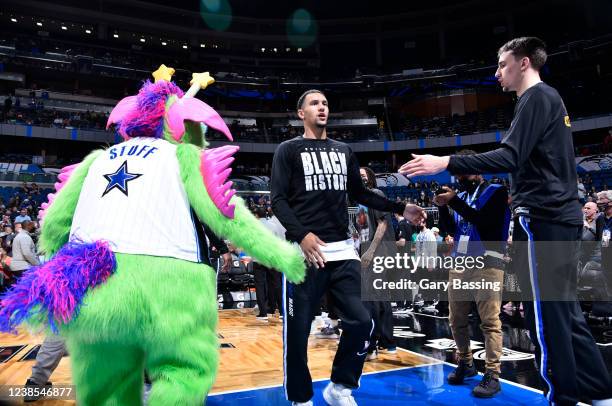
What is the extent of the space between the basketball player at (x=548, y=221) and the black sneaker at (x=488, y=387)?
49.5 inches

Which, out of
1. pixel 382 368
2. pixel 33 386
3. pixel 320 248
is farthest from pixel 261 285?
pixel 320 248

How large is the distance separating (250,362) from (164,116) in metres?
3.28

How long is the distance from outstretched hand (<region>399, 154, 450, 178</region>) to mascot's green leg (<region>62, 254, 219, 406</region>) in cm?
110

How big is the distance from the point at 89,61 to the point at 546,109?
30.7 meters

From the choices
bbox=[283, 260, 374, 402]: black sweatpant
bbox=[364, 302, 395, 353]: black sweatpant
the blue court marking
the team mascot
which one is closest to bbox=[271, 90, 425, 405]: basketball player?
bbox=[283, 260, 374, 402]: black sweatpant

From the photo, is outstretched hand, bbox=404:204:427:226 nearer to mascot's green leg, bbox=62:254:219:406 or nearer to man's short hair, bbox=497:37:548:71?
man's short hair, bbox=497:37:548:71

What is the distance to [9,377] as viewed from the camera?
3994mm

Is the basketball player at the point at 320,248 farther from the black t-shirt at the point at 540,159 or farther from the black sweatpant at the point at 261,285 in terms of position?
the black sweatpant at the point at 261,285

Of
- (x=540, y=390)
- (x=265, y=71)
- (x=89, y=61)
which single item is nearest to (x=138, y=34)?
(x=89, y=61)

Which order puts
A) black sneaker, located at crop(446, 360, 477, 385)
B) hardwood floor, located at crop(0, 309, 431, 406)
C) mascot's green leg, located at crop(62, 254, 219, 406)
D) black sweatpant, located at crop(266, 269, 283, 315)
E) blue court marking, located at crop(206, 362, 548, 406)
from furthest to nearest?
black sweatpant, located at crop(266, 269, 283, 315) → hardwood floor, located at crop(0, 309, 431, 406) → black sneaker, located at crop(446, 360, 477, 385) → blue court marking, located at crop(206, 362, 548, 406) → mascot's green leg, located at crop(62, 254, 219, 406)

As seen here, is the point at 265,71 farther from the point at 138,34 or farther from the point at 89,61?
the point at 89,61

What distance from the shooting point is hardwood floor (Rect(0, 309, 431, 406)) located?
12.8 ft

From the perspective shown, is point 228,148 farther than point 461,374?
No

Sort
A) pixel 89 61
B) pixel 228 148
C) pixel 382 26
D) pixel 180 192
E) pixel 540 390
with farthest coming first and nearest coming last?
1. pixel 382 26
2. pixel 89 61
3. pixel 540 390
4. pixel 228 148
5. pixel 180 192
